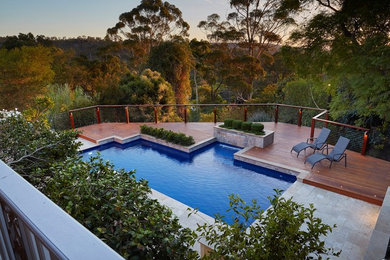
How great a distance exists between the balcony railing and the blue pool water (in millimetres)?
4522

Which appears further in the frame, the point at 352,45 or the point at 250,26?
the point at 250,26

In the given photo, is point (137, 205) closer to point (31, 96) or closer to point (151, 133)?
point (151, 133)

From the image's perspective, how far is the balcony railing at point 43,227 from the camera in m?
0.58

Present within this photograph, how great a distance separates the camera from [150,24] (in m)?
22.0

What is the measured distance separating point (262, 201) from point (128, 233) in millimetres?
4400

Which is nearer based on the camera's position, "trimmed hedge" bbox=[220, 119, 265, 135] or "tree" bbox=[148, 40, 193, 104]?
"trimmed hedge" bbox=[220, 119, 265, 135]

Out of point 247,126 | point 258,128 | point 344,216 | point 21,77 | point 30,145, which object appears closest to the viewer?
point 30,145

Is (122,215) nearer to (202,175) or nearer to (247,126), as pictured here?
(202,175)

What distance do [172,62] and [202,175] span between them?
11.5 m

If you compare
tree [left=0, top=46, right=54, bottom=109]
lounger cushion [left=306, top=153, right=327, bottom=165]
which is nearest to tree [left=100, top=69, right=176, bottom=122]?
tree [left=0, top=46, right=54, bottom=109]

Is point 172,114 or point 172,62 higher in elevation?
point 172,62

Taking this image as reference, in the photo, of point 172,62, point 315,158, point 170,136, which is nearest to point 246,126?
point 315,158

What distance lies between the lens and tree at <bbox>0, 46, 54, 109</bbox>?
12695mm

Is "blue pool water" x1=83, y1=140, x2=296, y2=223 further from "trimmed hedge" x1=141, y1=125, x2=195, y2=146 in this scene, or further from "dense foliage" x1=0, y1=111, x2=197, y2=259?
"dense foliage" x1=0, y1=111, x2=197, y2=259
